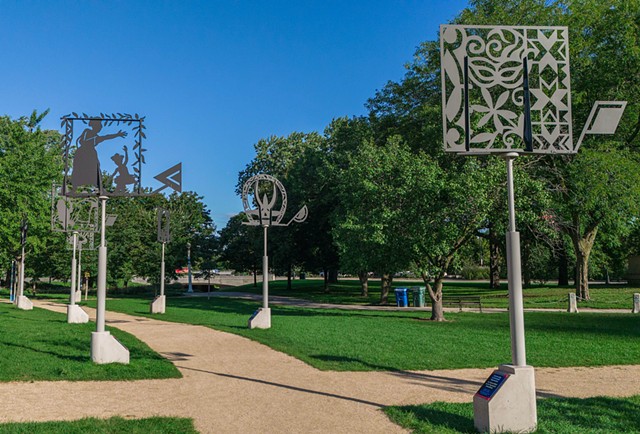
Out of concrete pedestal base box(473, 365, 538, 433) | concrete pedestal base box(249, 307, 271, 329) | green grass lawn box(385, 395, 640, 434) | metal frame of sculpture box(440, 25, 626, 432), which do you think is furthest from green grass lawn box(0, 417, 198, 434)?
concrete pedestal base box(249, 307, 271, 329)

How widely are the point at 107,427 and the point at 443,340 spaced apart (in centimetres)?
1007

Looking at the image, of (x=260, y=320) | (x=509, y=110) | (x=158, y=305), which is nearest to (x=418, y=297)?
(x=158, y=305)

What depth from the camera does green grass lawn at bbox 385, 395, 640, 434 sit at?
6.20 meters

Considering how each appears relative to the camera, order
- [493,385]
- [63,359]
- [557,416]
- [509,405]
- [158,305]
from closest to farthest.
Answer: [509,405] < [493,385] < [557,416] < [63,359] < [158,305]

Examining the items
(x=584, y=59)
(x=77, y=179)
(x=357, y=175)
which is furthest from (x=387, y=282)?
(x=77, y=179)

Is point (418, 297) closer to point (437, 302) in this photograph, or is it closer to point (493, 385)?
point (437, 302)

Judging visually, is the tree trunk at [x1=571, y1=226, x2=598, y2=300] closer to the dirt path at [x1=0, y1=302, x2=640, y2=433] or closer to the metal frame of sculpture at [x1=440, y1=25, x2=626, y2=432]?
the dirt path at [x1=0, y1=302, x2=640, y2=433]

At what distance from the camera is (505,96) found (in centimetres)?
700

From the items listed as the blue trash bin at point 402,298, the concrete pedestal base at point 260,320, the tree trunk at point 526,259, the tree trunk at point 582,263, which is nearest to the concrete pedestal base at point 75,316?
the concrete pedestal base at point 260,320

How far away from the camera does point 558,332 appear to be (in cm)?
1652

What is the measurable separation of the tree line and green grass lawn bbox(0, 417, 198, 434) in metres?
13.8

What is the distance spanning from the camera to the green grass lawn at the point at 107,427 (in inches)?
238

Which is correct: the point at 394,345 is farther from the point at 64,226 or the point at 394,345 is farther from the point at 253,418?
the point at 64,226

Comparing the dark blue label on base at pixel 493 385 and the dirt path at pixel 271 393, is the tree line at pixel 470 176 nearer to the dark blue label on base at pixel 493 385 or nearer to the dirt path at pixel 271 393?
the dirt path at pixel 271 393
